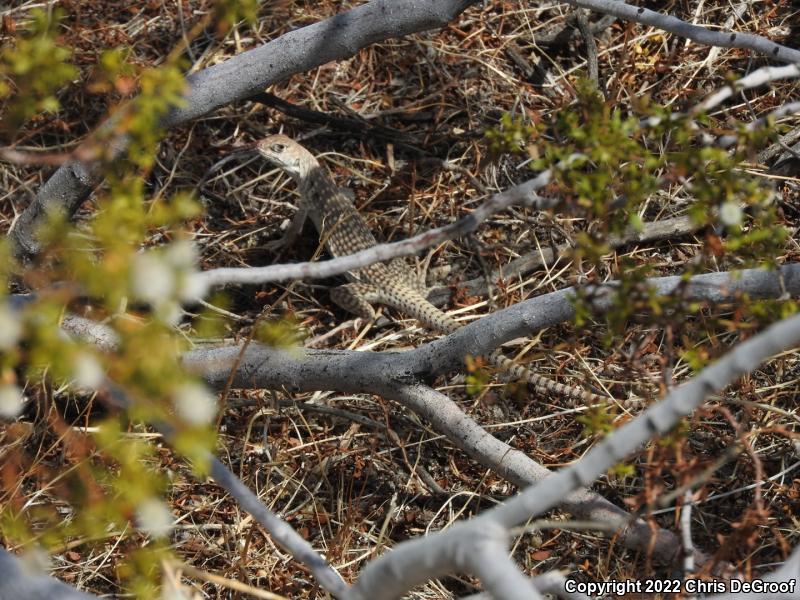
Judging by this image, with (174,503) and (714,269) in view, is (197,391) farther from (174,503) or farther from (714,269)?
(714,269)

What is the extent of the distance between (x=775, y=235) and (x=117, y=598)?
288 centimetres

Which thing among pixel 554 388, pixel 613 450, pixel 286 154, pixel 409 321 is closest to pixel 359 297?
pixel 409 321

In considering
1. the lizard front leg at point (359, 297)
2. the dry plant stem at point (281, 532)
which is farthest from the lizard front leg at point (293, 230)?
the dry plant stem at point (281, 532)

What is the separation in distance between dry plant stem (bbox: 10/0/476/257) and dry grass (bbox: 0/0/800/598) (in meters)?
0.70

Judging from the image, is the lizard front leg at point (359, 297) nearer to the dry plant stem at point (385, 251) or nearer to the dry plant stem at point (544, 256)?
the dry plant stem at point (544, 256)

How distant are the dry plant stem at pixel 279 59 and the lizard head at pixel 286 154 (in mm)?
1066

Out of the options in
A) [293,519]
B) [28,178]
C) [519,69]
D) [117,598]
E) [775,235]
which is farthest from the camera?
[519,69]

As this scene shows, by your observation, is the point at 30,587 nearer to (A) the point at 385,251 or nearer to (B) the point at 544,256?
(A) the point at 385,251

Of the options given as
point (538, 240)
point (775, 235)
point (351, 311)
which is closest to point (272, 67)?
point (351, 311)

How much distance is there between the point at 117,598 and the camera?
140 inches

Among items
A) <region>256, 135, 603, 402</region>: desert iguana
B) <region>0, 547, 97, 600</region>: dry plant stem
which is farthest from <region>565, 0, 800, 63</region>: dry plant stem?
<region>0, 547, 97, 600</region>: dry plant stem

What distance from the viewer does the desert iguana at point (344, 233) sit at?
4.66 metres

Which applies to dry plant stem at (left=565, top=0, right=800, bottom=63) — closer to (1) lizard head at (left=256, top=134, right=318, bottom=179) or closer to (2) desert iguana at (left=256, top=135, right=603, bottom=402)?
(2) desert iguana at (left=256, top=135, right=603, bottom=402)

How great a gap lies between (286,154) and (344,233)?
552 mm
